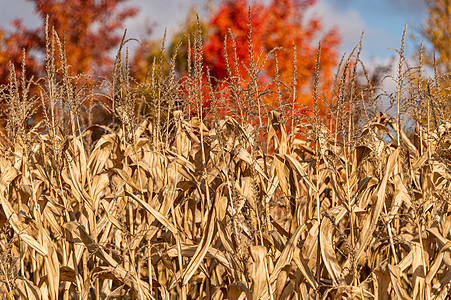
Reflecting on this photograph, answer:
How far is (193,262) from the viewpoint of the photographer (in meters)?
2.04

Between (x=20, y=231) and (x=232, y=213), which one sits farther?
(x=20, y=231)

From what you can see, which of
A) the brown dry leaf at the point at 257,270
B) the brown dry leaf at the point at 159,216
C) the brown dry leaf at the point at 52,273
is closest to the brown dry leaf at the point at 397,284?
the brown dry leaf at the point at 257,270

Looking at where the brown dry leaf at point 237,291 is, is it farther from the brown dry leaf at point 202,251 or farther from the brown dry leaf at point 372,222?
the brown dry leaf at point 372,222

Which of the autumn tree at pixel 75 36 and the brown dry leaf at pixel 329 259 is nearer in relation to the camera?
the brown dry leaf at pixel 329 259

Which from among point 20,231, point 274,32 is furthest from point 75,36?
point 20,231

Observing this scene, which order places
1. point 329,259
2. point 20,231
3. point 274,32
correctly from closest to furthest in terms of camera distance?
1. point 329,259
2. point 20,231
3. point 274,32

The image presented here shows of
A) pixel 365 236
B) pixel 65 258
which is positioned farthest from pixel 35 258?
pixel 365 236

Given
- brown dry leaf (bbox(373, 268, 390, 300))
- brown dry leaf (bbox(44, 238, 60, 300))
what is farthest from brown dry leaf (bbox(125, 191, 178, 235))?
brown dry leaf (bbox(373, 268, 390, 300))

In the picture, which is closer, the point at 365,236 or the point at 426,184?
the point at 365,236

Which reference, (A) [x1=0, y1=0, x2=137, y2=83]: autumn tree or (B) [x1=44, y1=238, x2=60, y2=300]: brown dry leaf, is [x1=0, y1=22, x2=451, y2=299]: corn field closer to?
(B) [x1=44, y1=238, x2=60, y2=300]: brown dry leaf

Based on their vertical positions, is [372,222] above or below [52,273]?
above

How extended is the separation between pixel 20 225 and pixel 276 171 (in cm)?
129

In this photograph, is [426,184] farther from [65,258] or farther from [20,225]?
[20,225]

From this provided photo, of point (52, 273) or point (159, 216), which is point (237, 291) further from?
point (52, 273)
